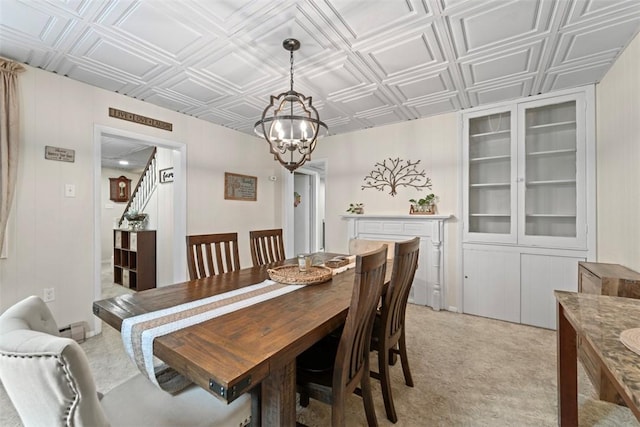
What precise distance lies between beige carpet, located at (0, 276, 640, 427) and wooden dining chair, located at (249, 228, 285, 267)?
49.4 inches

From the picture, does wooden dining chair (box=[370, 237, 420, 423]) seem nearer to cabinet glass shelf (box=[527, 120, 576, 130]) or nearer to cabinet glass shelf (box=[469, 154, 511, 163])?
cabinet glass shelf (box=[469, 154, 511, 163])

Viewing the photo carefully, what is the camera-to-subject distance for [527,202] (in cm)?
311

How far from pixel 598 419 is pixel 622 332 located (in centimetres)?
111

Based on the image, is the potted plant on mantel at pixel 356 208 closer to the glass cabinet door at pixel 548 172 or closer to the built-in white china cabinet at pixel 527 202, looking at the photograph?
the built-in white china cabinet at pixel 527 202

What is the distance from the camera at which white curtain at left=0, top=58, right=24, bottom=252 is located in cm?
218

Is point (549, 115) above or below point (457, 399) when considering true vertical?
above

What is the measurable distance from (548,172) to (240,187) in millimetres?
3951

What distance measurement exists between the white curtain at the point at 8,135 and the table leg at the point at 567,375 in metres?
3.94

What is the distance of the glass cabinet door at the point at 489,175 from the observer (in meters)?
3.25

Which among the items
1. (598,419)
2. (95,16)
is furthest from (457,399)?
(95,16)

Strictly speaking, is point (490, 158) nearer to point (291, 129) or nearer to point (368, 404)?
point (291, 129)

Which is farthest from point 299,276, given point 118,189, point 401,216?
point 118,189

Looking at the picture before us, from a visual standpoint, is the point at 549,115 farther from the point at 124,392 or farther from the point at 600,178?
the point at 124,392

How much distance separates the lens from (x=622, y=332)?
104 centimetres
